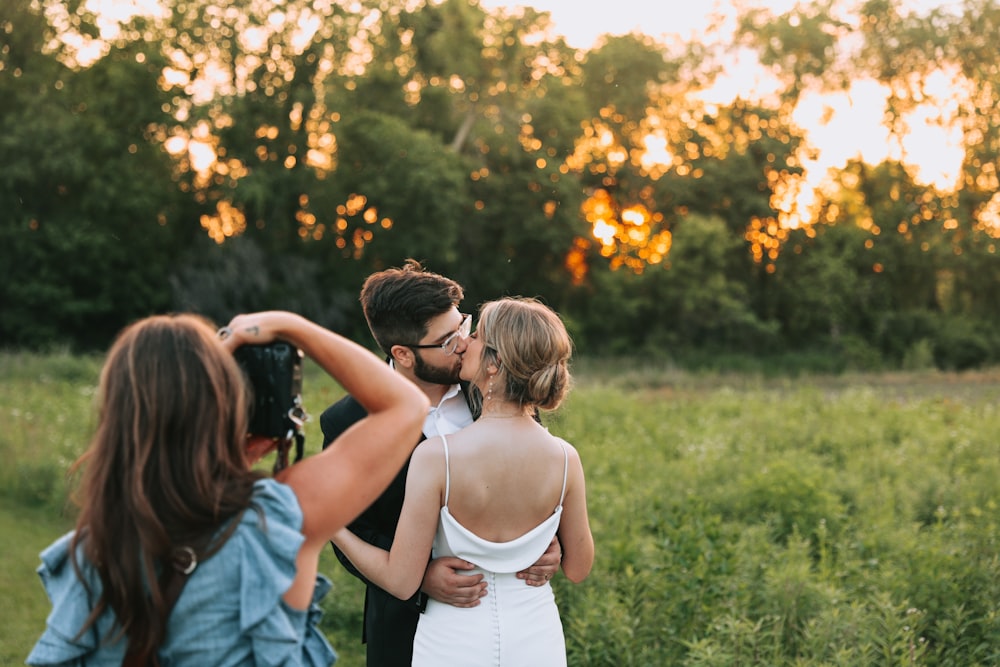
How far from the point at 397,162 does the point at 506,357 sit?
37841 mm

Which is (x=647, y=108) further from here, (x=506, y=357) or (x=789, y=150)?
(x=506, y=357)

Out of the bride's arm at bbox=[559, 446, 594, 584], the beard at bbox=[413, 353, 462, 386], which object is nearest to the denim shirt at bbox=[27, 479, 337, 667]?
the bride's arm at bbox=[559, 446, 594, 584]

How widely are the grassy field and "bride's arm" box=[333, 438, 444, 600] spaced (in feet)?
2.91

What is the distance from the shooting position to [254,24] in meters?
40.3

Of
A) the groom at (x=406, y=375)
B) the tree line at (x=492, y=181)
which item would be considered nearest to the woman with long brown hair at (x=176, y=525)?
the groom at (x=406, y=375)

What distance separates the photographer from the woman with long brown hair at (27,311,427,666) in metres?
1.95

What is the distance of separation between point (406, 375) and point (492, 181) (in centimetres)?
4115

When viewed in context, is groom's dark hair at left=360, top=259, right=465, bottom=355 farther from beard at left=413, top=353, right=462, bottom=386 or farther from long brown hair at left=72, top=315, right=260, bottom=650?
long brown hair at left=72, top=315, right=260, bottom=650

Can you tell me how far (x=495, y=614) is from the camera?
2.90m

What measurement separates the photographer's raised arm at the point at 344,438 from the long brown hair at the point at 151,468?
0.51 feet

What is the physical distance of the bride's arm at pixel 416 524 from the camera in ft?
9.32

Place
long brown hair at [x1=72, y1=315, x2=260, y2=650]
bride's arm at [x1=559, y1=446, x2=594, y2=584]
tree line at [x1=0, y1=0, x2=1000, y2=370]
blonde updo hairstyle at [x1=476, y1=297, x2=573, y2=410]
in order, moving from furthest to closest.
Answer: tree line at [x1=0, y1=0, x2=1000, y2=370] → bride's arm at [x1=559, y1=446, x2=594, y2=584] → blonde updo hairstyle at [x1=476, y1=297, x2=573, y2=410] → long brown hair at [x1=72, y1=315, x2=260, y2=650]

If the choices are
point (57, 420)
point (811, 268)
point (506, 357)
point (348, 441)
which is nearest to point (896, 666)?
point (506, 357)

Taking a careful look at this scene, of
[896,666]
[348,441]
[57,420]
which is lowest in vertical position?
[57,420]
